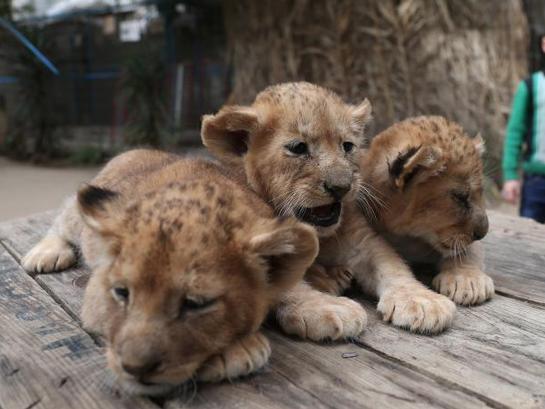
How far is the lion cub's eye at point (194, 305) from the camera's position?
157 cm

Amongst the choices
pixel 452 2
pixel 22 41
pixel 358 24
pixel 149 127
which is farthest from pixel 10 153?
pixel 452 2

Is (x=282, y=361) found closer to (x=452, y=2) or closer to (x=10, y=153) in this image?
(x=452, y=2)

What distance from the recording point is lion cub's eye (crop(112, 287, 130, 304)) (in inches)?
64.9

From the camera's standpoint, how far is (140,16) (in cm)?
1291

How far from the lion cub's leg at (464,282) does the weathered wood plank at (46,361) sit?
52.0 inches

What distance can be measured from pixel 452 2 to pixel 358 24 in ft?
3.86

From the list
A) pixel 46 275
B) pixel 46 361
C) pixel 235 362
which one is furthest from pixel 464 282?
pixel 46 275

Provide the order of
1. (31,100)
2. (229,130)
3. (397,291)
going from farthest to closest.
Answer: (31,100) → (229,130) → (397,291)

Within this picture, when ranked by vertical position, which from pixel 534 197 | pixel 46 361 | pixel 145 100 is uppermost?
pixel 46 361

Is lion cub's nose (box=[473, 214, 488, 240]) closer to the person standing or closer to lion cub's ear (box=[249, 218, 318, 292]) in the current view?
lion cub's ear (box=[249, 218, 318, 292])

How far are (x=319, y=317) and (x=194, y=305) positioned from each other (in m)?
0.53

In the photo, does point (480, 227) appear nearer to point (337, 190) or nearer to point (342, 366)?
point (337, 190)

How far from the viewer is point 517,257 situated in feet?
9.94

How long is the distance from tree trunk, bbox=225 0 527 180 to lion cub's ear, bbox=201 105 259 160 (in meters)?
4.69
